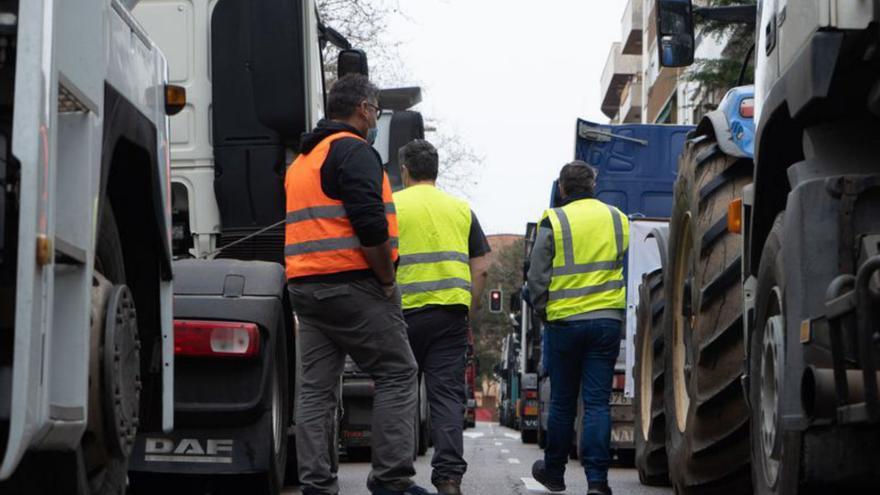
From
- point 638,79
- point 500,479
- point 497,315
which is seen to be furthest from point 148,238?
point 497,315

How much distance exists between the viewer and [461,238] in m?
9.52

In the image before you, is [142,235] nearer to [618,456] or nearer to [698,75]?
[618,456]

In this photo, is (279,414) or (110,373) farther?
(279,414)

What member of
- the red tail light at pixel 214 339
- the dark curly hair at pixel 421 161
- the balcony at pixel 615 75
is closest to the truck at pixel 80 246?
the red tail light at pixel 214 339

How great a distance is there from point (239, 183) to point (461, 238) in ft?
4.78

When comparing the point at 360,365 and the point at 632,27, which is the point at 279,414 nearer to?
the point at 360,365

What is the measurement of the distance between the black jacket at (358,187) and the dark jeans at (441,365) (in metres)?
1.35

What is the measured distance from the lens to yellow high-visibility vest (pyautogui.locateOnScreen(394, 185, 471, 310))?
30.7 ft

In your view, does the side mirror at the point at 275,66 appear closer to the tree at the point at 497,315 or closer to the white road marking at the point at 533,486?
the white road marking at the point at 533,486

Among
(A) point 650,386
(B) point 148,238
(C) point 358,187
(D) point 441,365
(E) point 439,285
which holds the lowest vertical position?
(A) point 650,386

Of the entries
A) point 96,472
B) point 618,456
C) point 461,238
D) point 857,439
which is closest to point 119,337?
point 96,472

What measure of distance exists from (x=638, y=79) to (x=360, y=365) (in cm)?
7646

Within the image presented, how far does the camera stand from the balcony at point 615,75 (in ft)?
286

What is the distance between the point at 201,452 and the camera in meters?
8.27
